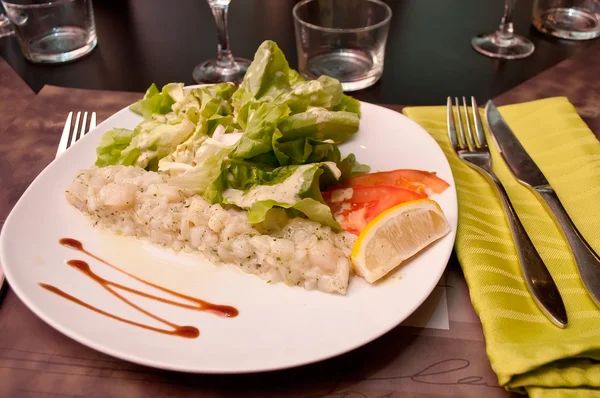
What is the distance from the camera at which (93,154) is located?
1.81m

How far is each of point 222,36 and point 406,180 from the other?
129 centimetres

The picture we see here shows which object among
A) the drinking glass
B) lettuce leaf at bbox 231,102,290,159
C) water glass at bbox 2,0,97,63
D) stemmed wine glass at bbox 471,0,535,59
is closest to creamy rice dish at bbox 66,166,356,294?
lettuce leaf at bbox 231,102,290,159

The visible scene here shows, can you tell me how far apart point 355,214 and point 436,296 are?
1.03ft

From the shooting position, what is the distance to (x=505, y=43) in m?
2.70

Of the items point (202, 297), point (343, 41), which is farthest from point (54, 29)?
point (202, 297)

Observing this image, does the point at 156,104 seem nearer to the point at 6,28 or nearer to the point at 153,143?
the point at 153,143

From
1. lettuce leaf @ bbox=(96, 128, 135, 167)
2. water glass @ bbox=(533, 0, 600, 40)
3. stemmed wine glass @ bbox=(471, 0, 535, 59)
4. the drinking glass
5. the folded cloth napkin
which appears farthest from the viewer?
the drinking glass

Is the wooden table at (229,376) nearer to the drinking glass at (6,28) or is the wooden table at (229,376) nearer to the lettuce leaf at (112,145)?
the lettuce leaf at (112,145)

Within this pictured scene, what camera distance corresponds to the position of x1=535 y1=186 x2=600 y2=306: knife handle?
4.21ft

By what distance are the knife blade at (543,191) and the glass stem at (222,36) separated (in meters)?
1.20

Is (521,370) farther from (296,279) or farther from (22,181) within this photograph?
(22,181)

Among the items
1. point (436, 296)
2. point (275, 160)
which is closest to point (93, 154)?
point (275, 160)

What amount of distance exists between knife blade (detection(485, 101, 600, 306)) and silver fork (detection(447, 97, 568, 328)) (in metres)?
0.06

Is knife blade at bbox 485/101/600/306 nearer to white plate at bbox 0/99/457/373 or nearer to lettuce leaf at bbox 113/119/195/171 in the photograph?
white plate at bbox 0/99/457/373
